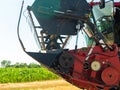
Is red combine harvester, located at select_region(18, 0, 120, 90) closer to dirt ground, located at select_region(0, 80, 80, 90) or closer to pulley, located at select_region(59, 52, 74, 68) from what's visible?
pulley, located at select_region(59, 52, 74, 68)

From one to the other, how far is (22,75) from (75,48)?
29.5 meters

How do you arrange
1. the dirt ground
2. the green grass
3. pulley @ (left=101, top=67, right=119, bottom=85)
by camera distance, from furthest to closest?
the green grass, the dirt ground, pulley @ (left=101, top=67, right=119, bottom=85)

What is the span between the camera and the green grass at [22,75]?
117ft

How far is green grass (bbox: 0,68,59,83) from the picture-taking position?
117ft

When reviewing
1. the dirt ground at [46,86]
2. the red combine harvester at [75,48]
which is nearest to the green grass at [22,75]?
the dirt ground at [46,86]

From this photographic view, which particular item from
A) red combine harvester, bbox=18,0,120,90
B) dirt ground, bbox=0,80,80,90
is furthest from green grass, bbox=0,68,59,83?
red combine harvester, bbox=18,0,120,90

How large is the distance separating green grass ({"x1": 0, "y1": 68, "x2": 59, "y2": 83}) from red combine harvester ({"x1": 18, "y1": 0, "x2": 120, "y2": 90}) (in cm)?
2781

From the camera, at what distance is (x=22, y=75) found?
121 ft

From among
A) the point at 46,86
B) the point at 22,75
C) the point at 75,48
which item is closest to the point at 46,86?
the point at 46,86

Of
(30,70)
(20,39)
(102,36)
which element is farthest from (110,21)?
(30,70)

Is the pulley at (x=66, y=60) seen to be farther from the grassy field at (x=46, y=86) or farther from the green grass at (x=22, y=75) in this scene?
the green grass at (x=22, y=75)

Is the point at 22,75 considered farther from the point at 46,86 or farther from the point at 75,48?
the point at 75,48

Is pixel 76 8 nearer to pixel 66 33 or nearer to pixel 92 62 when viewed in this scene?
pixel 66 33

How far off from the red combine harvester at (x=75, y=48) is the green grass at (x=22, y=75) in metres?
27.8
